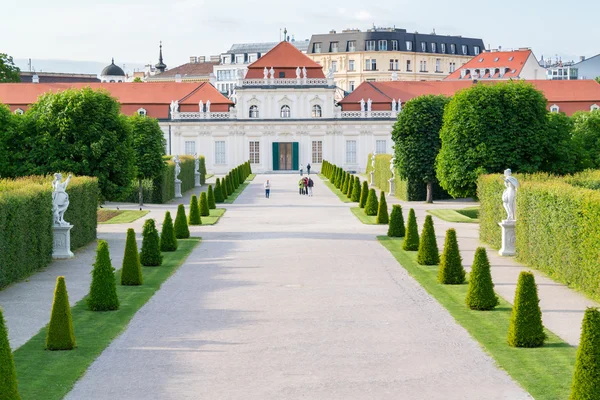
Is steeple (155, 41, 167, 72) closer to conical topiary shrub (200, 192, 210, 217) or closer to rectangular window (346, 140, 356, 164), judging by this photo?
rectangular window (346, 140, 356, 164)

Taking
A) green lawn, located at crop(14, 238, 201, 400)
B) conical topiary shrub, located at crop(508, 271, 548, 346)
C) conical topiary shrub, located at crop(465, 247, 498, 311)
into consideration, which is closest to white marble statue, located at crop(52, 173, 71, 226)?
green lawn, located at crop(14, 238, 201, 400)

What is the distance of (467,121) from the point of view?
34844 mm

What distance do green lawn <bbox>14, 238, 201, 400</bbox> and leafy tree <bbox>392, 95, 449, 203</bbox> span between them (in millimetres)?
26416

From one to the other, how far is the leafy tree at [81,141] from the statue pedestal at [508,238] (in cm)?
1416

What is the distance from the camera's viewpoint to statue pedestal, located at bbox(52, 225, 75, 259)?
79.1ft

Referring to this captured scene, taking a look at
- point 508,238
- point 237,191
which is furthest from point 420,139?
point 508,238

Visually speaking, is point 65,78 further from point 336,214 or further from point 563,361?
point 563,361

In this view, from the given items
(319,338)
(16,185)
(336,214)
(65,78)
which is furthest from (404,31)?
(319,338)

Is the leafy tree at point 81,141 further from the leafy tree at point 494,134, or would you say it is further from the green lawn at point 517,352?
the green lawn at point 517,352

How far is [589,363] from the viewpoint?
9695 millimetres

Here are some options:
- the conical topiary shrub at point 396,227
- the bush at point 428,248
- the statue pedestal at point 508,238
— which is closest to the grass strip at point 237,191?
the conical topiary shrub at point 396,227

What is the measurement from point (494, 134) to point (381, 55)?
338 feet

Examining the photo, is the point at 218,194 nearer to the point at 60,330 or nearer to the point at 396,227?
the point at 396,227

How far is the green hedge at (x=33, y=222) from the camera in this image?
19641 millimetres
